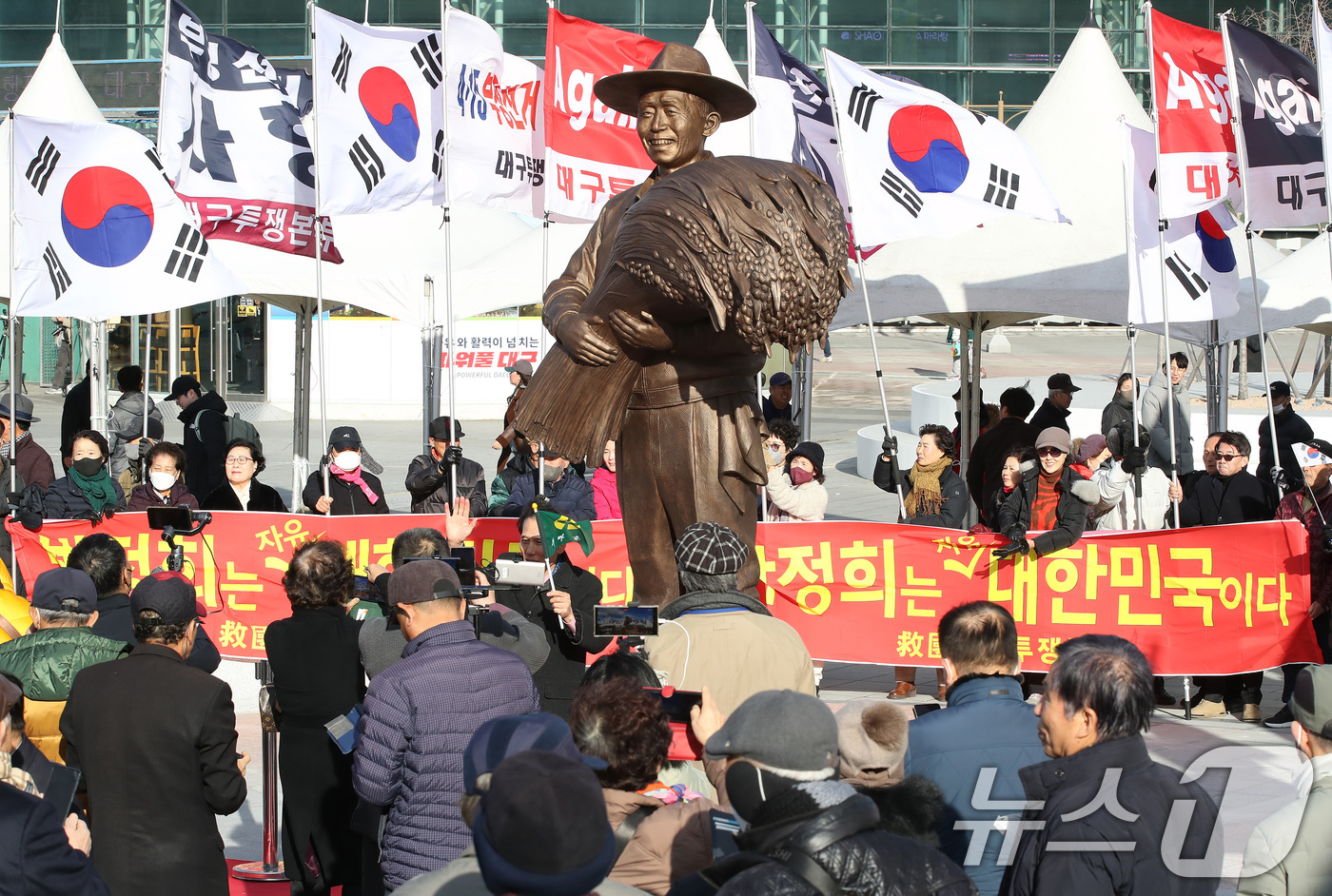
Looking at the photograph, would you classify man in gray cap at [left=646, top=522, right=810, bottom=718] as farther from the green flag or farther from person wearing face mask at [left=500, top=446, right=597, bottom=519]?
person wearing face mask at [left=500, top=446, right=597, bottom=519]

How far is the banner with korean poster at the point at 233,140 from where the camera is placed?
913 centimetres

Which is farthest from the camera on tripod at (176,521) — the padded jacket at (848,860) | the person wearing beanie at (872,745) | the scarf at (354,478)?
the padded jacket at (848,860)

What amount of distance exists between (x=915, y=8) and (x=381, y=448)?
70.8 feet

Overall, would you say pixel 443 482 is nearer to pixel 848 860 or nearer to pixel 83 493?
pixel 83 493

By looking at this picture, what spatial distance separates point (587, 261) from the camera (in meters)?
4.63

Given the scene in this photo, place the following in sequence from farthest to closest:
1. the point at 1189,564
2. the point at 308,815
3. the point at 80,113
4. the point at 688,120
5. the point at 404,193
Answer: the point at 80,113 < the point at 404,193 < the point at 1189,564 < the point at 308,815 < the point at 688,120

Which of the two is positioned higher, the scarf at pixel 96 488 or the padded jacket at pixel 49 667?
the scarf at pixel 96 488

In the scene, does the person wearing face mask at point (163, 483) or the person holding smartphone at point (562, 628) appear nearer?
the person holding smartphone at point (562, 628)

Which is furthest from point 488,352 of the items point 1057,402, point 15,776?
point 15,776

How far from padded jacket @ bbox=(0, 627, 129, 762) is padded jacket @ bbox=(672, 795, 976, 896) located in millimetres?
2759

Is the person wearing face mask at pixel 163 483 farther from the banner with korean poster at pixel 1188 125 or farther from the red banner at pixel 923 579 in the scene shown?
the banner with korean poster at pixel 1188 125

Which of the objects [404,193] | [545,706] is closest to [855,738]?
[545,706]

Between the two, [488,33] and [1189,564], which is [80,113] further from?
[1189,564]

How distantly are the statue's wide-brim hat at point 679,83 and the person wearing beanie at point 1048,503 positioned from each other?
3317 millimetres
